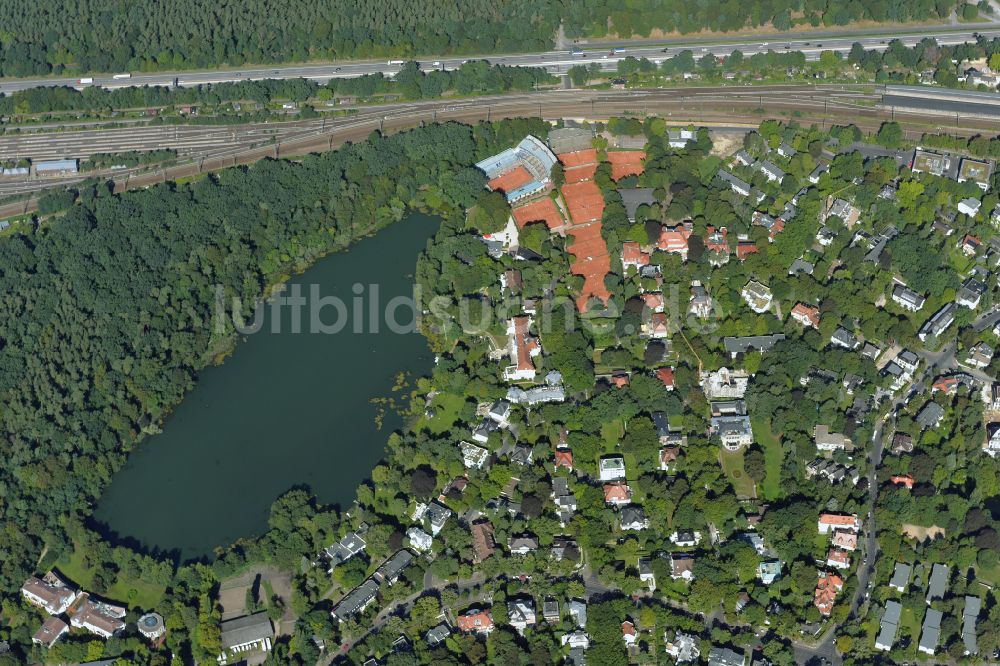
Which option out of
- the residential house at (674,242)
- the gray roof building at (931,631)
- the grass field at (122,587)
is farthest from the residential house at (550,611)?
the residential house at (674,242)

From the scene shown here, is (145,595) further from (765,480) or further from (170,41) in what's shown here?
(170,41)

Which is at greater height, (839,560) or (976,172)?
(976,172)

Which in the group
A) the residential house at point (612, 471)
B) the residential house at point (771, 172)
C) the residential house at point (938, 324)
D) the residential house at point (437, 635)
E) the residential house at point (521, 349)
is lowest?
the residential house at point (437, 635)

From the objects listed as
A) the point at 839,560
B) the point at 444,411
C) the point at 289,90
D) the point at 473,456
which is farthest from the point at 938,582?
the point at 289,90

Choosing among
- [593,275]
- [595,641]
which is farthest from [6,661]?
[593,275]

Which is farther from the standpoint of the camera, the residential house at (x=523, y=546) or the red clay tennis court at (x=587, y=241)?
the red clay tennis court at (x=587, y=241)

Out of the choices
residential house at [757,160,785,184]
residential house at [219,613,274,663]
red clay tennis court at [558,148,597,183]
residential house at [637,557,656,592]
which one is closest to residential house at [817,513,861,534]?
residential house at [637,557,656,592]

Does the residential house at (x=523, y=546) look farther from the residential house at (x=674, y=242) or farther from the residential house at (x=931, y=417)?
the residential house at (x=931, y=417)

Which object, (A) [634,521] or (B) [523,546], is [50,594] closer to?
(B) [523,546]
